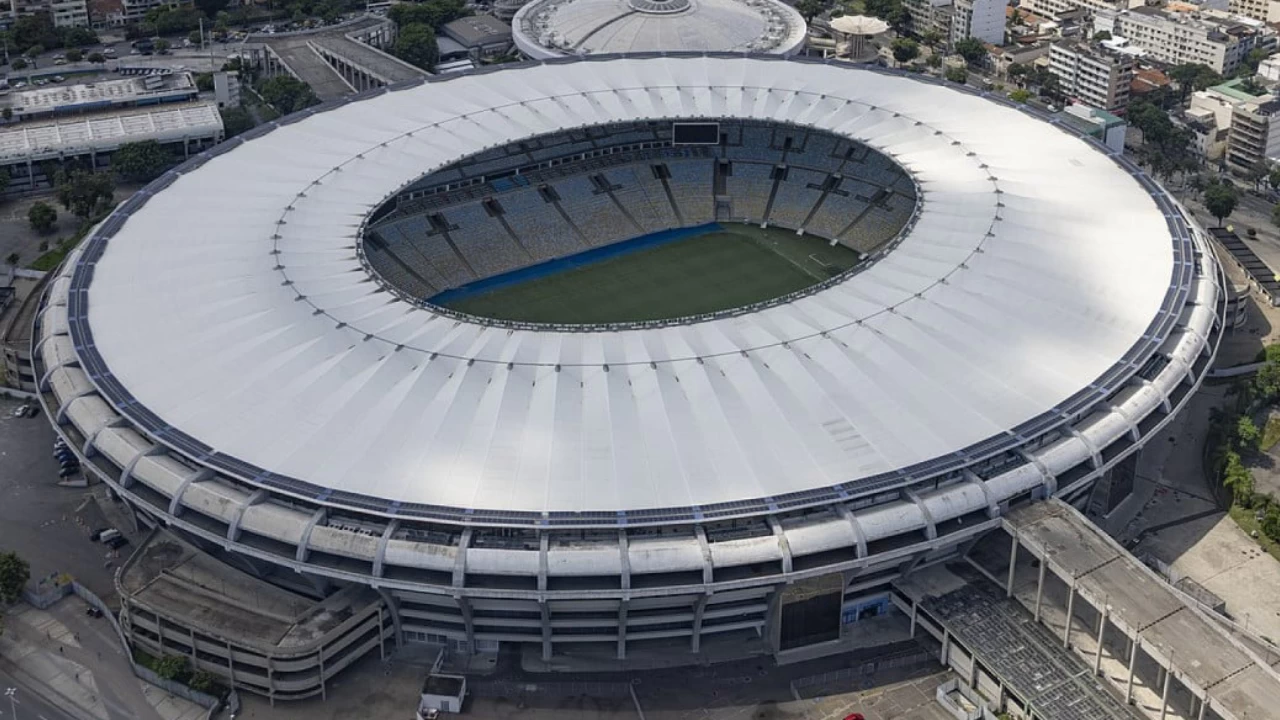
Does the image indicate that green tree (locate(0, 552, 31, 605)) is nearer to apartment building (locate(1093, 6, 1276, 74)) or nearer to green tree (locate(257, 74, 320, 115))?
green tree (locate(257, 74, 320, 115))

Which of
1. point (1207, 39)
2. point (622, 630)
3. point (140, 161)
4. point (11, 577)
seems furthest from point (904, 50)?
point (11, 577)

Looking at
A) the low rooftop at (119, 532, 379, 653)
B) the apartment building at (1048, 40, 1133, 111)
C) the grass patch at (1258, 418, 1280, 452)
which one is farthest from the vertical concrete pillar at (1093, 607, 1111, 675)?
the apartment building at (1048, 40, 1133, 111)

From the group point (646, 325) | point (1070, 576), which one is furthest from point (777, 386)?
point (1070, 576)

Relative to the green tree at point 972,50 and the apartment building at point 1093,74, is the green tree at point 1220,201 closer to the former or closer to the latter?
the apartment building at point 1093,74

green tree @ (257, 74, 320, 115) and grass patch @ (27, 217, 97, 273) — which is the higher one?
green tree @ (257, 74, 320, 115)

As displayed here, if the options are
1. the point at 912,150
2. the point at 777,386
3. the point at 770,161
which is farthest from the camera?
the point at 770,161

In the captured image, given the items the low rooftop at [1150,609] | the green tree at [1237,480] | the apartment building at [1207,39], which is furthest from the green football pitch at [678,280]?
the apartment building at [1207,39]

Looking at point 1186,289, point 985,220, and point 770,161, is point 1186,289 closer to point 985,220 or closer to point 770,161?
point 985,220
